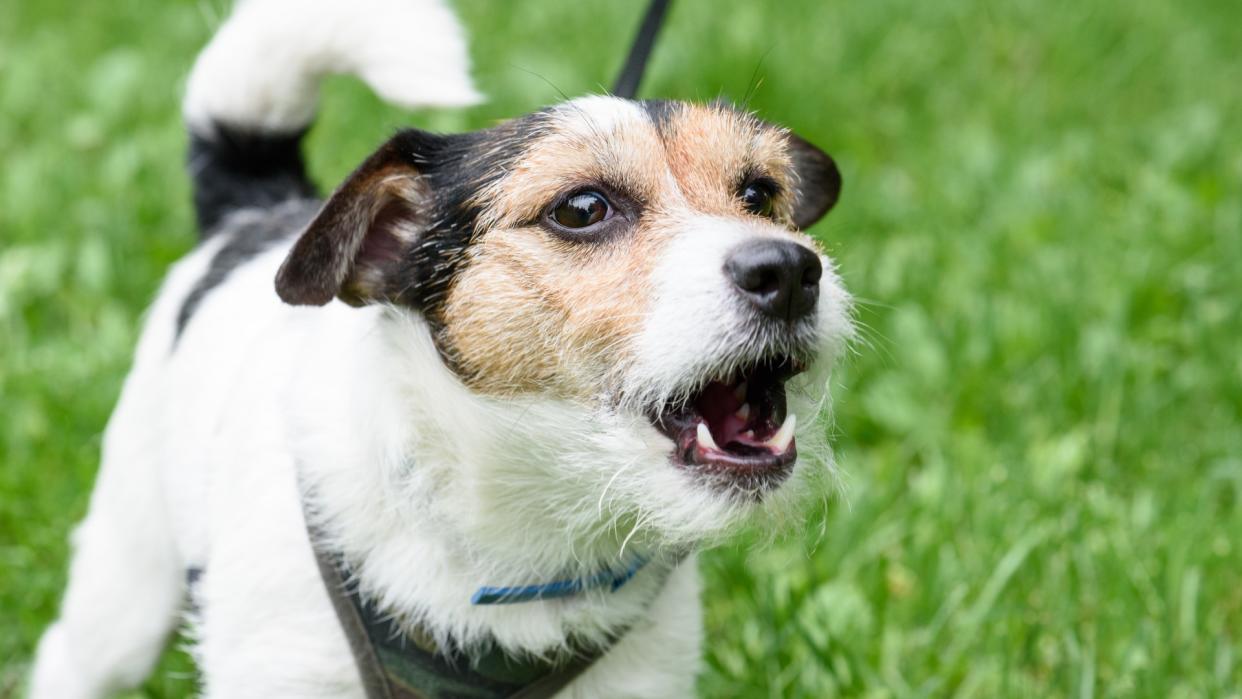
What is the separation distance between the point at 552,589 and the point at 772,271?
739mm

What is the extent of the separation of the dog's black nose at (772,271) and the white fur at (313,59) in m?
0.87

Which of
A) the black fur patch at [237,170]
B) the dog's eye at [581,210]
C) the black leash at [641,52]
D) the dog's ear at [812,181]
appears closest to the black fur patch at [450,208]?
the dog's eye at [581,210]

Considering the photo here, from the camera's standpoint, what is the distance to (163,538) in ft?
10.5

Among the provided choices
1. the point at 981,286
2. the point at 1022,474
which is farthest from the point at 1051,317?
the point at 1022,474

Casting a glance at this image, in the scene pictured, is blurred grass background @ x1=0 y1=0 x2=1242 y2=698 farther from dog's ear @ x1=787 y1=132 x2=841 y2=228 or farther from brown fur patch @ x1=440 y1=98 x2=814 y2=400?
brown fur patch @ x1=440 y1=98 x2=814 y2=400

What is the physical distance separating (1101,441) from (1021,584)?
2.86 feet

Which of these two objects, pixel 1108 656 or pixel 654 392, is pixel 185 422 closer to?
pixel 654 392

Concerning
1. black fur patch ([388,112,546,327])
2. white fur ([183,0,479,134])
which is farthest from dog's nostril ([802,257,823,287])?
white fur ([183,0,479,134])

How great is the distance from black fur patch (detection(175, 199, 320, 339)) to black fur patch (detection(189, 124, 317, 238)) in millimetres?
84

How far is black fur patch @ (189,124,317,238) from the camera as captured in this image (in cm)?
355

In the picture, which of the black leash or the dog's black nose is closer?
the dog's black nose

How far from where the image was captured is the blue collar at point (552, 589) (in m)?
2.54

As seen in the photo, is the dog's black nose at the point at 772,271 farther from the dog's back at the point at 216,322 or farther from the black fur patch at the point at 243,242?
the black fur patch at the point at 243,242

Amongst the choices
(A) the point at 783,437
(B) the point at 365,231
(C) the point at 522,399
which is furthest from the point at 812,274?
(B) the point at 365,231
